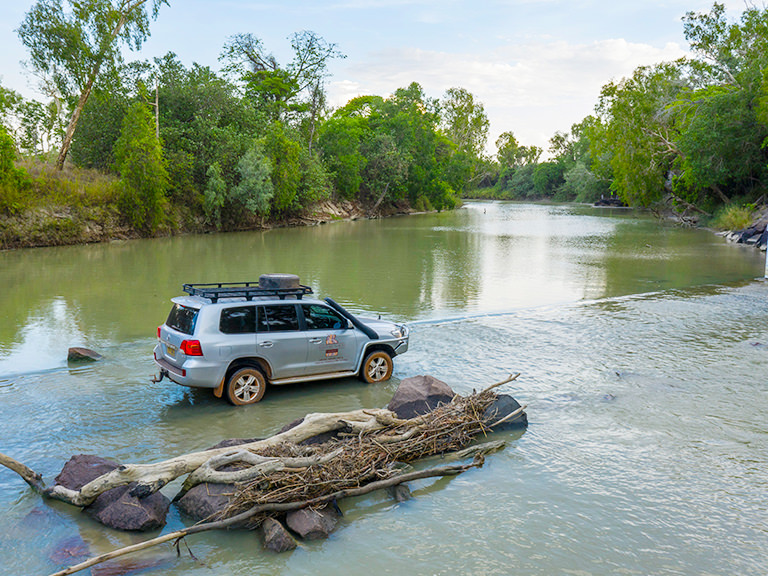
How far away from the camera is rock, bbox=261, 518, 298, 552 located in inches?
213

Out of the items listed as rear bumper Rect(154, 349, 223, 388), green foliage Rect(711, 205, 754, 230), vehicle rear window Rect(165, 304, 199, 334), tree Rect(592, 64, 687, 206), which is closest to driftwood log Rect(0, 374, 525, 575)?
rear bumper Rect(154, 349, 223, 388)

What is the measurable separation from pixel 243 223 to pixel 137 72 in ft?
42.9

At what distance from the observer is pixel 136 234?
3762 cm

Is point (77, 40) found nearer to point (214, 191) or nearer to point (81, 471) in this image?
point (214, 191)

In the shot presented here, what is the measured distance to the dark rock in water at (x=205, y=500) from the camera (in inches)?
227

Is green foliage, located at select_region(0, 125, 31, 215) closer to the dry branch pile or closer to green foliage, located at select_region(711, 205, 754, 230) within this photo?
the dry branch pile

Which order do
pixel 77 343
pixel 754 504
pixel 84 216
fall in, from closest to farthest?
pixel 754 504 < pixel 77 343 < pixel 84 216

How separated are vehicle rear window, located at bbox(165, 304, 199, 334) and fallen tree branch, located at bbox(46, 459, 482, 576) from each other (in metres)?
3.66

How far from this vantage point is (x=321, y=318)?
975cm

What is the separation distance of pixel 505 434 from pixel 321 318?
135 inches

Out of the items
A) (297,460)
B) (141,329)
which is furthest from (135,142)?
(297,460)

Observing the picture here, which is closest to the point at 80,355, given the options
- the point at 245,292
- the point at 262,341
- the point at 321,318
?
the point at 245,292

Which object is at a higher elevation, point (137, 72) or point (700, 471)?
point (137, 72)

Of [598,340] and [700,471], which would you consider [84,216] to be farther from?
[700,471]
